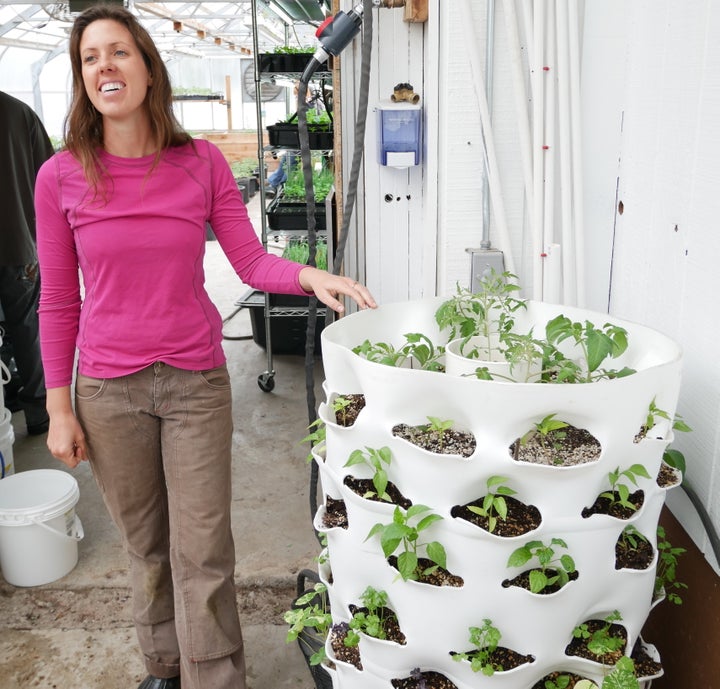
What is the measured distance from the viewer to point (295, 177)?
183 inches

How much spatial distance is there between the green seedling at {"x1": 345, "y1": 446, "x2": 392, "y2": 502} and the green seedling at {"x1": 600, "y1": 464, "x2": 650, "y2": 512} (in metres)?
0.31

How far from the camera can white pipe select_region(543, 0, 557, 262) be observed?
5.13 ft

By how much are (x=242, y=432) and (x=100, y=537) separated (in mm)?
1031

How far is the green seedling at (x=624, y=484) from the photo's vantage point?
104 centimetres

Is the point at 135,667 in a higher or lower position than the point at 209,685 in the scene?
lower

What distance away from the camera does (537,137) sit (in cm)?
160

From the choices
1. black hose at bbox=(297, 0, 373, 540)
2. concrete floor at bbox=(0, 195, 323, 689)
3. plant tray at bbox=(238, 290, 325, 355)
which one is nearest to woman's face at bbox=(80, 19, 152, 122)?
black hose at bbox=(297, 0, 373, 540)

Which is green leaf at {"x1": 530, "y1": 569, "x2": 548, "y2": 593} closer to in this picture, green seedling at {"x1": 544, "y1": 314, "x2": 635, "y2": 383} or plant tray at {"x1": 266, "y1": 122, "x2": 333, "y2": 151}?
green seedling at {"x1": 544, "y1": 314, "x2": 635, "y2": 383}

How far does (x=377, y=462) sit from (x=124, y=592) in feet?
5.35

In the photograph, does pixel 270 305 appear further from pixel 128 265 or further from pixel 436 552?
pixel 436 552

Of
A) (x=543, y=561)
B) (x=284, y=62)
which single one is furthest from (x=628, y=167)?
(x=284, y=62)

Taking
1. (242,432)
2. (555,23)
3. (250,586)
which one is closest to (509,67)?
(555,23)

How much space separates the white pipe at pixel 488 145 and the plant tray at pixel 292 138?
2445mm

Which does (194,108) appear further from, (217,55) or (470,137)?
(470,137)
